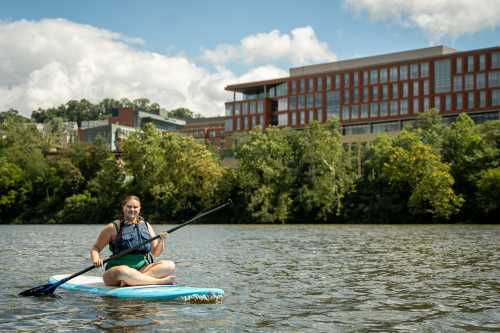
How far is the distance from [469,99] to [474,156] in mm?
41851

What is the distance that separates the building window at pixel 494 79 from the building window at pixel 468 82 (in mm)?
2814

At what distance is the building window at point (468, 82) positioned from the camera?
117919 mm

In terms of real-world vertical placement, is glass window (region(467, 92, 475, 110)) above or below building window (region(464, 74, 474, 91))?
below

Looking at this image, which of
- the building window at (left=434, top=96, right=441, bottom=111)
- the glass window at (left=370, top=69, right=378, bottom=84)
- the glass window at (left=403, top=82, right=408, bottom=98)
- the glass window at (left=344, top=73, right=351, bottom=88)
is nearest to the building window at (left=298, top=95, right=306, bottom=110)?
the glass window at (left=344, top=73, right=351, bottom=88)

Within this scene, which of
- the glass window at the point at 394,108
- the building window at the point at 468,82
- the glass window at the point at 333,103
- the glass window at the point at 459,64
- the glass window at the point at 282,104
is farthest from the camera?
the glass window at the point at 282,104

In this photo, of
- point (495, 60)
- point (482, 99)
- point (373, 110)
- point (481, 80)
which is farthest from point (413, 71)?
point (495, 60)

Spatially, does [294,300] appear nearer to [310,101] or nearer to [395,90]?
[395,90]

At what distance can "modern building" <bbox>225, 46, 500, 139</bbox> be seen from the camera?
387 feet

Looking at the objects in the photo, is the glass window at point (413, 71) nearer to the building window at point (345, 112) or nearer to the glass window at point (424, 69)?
the glass window at point (424, 69)

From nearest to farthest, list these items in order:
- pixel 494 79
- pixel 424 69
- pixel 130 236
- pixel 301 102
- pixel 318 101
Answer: pixel 130 236, pixel 494 79, pixel 424 69, pixel 318 101, pixel 301 102

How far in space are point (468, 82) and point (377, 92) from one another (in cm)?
1814

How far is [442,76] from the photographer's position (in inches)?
4793

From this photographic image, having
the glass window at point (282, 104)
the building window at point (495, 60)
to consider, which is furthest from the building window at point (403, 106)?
the glass window at point (282, 104)

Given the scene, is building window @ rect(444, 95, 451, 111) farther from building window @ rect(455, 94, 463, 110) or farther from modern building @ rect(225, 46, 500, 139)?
building window @ rect(455, 94, 463, 110)
